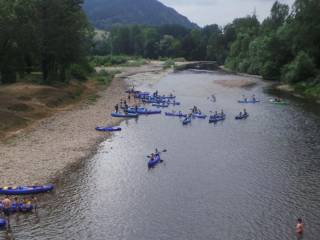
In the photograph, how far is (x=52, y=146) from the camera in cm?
5672

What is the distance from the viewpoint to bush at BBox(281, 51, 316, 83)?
380ft

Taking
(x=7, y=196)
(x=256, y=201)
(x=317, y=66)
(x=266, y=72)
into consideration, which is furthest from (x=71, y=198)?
(x=266, y=72)

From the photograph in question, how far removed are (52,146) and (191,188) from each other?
68.1 feet

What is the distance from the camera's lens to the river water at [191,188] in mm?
35688

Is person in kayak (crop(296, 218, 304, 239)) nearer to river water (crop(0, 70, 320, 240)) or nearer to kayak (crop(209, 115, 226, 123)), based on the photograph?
river water (crop(0, 70, 320, 240))

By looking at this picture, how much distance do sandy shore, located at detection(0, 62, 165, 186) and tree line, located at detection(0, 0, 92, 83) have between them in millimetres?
15496

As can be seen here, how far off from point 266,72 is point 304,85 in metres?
30.0

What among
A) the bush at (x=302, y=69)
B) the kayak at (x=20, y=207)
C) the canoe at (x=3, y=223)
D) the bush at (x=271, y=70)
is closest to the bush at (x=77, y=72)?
the bush at (x=302, y=69)

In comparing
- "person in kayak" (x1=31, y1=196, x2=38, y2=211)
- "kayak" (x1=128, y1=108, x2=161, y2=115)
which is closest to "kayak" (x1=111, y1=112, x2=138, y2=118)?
"kayak" (x1=128, y1=108, x2=161, y2=115)

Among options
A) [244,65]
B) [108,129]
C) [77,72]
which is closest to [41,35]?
[77,72]

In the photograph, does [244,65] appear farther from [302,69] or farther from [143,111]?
[143,111]

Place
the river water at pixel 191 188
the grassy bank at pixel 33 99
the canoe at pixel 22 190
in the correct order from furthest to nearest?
the grassy bank at pixel 33 99 → the canoe at pixel 22 190 → the river water at pixel 191 188

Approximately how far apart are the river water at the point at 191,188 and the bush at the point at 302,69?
151 ft

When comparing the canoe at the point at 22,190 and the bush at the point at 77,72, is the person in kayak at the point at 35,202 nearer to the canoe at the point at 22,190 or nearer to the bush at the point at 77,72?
the canoe at the point at 22,190
